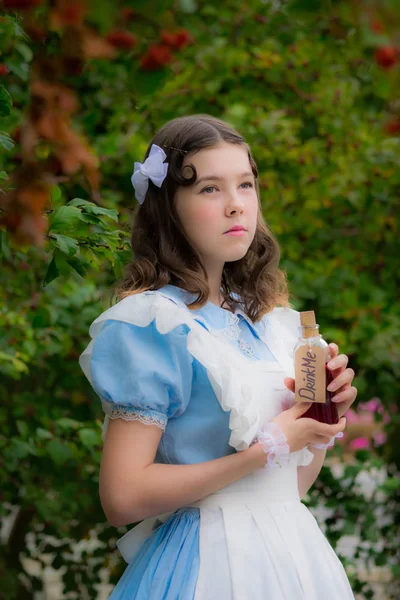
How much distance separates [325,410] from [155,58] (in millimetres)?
887

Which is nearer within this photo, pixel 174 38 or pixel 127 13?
pixel 127 13

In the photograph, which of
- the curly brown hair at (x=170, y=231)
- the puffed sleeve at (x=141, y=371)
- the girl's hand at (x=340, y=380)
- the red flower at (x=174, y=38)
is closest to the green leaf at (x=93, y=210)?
the curly brown hair at (x=170, y=231)

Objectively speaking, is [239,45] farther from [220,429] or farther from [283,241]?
[220,429]

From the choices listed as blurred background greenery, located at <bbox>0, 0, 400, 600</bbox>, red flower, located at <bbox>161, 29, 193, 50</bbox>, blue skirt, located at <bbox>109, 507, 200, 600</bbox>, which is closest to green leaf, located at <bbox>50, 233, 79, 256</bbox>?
red flower, located at <bbox>161, 29, 193, 50</bbox>

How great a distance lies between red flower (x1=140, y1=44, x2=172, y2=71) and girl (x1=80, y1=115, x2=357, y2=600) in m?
0.68

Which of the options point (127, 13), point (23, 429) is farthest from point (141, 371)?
point (23, 429)

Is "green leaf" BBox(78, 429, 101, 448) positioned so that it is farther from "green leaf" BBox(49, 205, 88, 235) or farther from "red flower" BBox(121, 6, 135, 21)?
"red flower" BBox(121, 6, 135, 21)

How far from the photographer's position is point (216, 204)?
1662mm

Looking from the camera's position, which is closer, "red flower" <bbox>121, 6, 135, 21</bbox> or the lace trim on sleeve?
"red flower" <bbox>121, 6, 135, 21</bbox>

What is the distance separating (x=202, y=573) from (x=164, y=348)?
0.40m

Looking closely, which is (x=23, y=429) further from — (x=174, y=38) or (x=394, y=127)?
(x=394, y=127)

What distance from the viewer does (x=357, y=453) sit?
345cm

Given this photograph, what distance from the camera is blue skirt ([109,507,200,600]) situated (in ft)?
4.95

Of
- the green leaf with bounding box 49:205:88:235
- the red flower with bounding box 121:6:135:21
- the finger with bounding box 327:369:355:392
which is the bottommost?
the finger with bounding box 327:369:355:392
